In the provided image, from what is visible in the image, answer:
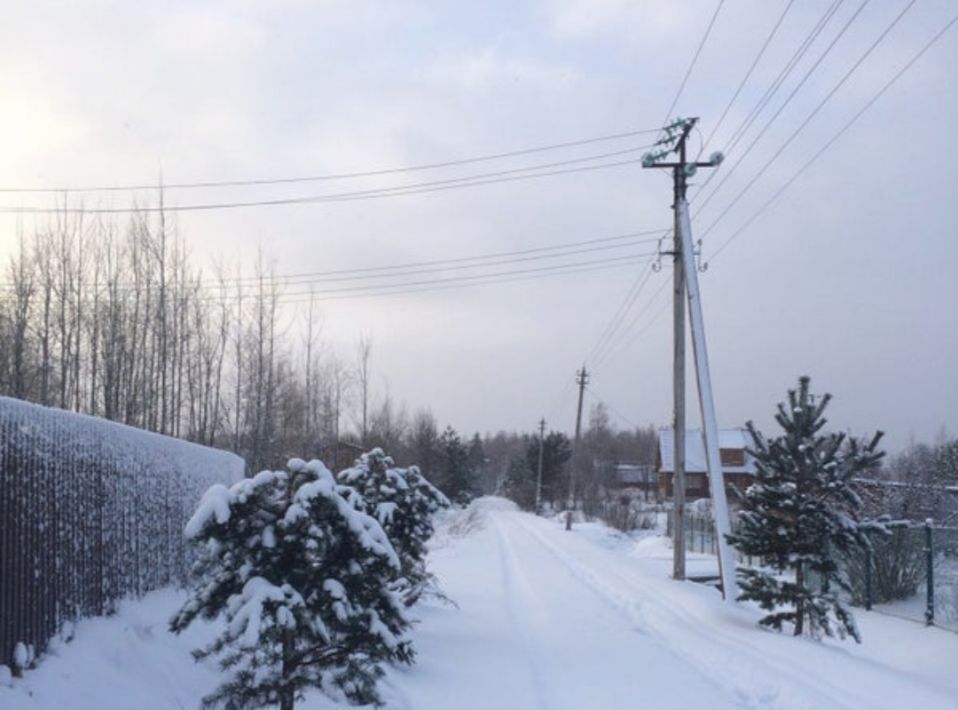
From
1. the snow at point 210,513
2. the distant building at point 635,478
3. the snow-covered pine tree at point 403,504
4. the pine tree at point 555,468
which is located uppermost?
the snow at point 210,513

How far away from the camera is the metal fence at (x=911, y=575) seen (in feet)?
50.5

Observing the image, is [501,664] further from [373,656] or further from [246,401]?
[246,401]

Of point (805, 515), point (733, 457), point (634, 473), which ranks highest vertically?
point (805, 515)

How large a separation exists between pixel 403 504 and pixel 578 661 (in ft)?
9.98

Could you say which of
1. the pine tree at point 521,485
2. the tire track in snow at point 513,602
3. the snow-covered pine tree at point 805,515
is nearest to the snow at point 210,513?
the tire track in snow at point 513,602

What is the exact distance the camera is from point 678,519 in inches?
846

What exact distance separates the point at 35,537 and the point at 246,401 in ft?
75.2

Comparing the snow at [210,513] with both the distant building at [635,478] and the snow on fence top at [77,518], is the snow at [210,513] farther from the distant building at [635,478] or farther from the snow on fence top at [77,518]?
the distant building at [635,478]

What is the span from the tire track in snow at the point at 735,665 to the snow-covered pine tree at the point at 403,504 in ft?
10.8

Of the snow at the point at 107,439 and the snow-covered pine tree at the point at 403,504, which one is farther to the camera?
the snow-covered pine tree at the point at 403,504

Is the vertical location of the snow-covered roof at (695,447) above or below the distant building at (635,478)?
above

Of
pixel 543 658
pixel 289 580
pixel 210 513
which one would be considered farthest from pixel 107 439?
pixel 543 658

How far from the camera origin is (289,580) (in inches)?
218

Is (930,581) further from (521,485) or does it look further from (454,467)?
(521,485)
